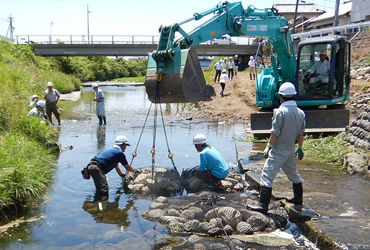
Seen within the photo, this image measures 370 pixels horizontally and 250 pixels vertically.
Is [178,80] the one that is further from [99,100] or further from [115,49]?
[115,49]

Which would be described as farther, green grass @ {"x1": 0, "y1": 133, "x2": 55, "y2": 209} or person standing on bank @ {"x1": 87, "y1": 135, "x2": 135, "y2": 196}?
person standing on bank @ {"x1": 87, "y1": 135, "x2": 135, "y2": 196}

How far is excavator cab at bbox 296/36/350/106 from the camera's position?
12.1 metres

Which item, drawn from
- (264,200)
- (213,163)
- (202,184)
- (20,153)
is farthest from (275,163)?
(20,153)

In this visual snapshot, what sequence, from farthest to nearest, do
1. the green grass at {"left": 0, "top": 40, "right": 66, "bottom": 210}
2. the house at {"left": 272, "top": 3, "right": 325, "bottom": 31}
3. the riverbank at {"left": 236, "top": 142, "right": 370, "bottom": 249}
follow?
the house at {"left": 272, "top": 3, "right": 325, "bottom": 31}
the green grass at {"left": 0, "top": 40, "right": 66, "bottom": 210}
the riverbank at {"left": 236, "top": 142, "right": 370, "bottom": 249}

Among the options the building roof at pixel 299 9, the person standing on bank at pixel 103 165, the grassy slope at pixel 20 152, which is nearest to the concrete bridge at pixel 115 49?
the building roof at pixel 299 9

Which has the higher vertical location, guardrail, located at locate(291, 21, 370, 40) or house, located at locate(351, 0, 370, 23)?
house, located at locate(351, 0, 370, 23)

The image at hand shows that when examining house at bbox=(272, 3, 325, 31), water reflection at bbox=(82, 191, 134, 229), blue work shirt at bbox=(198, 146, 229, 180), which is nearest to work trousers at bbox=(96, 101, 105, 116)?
water reflection at bbox=(82, 191, 134, 229)

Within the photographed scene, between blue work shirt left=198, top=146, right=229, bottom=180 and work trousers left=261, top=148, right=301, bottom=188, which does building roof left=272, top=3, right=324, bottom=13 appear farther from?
work trousers left=261, top=148, right=301, bottom=188

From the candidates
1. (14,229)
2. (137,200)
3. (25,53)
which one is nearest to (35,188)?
(14,229)

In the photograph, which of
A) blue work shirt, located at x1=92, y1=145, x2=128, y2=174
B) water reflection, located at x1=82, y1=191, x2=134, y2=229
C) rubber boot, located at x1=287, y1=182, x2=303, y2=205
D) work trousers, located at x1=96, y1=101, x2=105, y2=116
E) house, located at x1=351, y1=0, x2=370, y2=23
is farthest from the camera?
house, located at x1=351, y1=0, x2=370, y2=23

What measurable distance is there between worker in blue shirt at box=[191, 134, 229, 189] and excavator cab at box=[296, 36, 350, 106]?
19.0 feet

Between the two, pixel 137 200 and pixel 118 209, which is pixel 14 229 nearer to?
pixel 118 209

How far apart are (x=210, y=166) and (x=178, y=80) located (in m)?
1.74

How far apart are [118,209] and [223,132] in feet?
28.4
